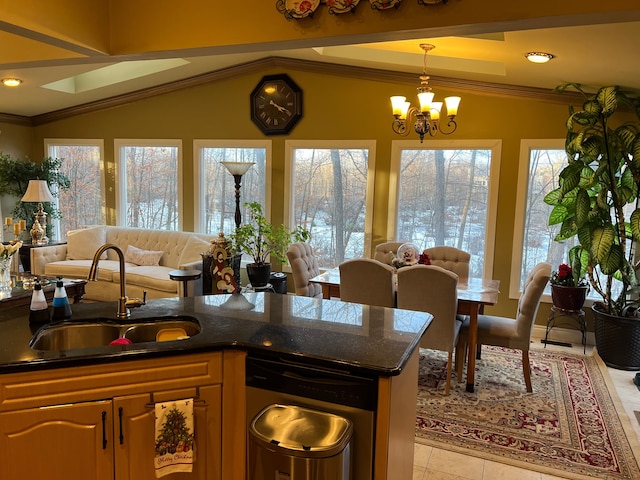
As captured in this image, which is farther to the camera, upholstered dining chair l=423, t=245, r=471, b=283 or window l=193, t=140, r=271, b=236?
window l=193, t=140, r=271, b=236

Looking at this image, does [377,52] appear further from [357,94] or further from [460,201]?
[460,201]

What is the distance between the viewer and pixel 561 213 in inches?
177

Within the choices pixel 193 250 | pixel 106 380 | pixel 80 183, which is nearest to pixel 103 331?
pixel 106 380

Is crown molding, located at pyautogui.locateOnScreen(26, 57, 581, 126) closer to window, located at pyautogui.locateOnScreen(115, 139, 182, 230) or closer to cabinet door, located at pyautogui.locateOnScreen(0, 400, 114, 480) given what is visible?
window, located at pyautogui.locateOnScreen(115, 139, 182, 230)

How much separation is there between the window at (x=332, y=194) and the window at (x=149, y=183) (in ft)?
5.47

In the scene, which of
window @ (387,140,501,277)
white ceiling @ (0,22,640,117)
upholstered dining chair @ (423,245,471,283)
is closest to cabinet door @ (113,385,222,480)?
white ceiling @ (0,22,640,117)

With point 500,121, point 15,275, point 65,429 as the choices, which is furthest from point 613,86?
point 15,275

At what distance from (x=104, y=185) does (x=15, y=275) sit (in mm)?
2478

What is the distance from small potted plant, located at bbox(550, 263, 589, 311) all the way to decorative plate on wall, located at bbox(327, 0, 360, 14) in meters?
3.31

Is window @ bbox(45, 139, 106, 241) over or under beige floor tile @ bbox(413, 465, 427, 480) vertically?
over

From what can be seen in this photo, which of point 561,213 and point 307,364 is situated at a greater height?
point 561,213

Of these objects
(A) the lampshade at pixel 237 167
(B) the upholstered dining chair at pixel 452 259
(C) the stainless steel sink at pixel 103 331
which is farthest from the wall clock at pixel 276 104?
(C) the stainless steel sink at pixel 103 331

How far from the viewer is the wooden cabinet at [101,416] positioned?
175 centimetres

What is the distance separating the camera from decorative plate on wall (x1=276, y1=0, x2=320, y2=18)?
2.42m
